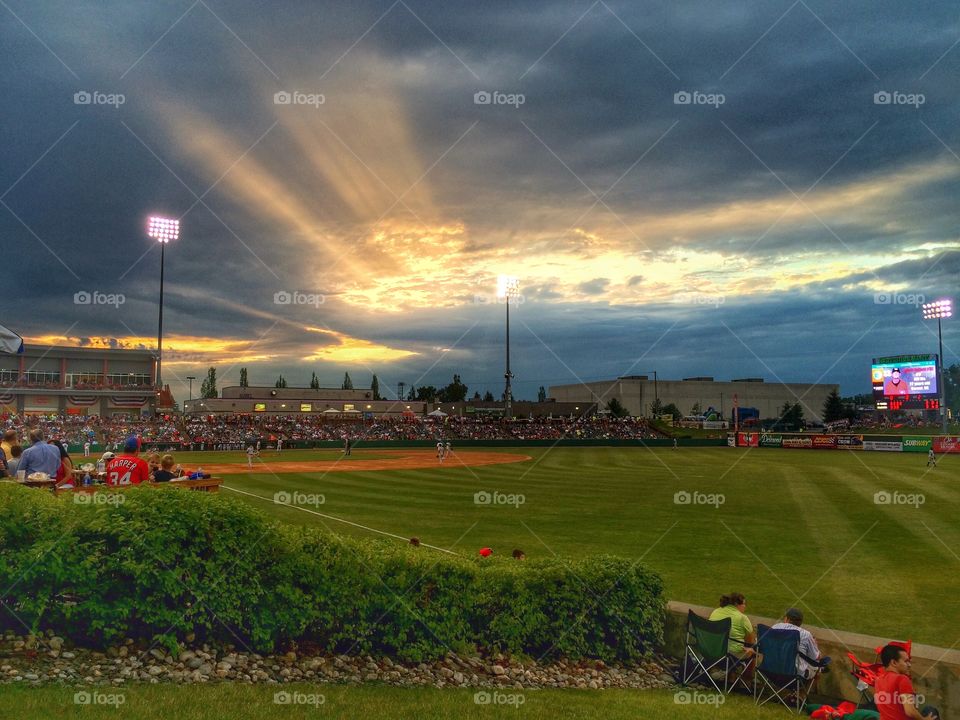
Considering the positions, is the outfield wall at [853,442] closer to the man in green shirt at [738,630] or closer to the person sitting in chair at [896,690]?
the man in green shirt at [738,630]

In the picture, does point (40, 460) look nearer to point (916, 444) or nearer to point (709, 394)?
point (916, 444)

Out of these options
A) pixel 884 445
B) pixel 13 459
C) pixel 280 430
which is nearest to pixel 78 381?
pixel 280 430

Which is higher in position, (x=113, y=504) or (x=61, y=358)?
(x=61, y=358)

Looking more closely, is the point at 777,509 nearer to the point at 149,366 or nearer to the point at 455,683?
the point at 455,683

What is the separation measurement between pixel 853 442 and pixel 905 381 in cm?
1401

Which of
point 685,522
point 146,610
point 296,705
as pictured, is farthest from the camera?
point 685,522

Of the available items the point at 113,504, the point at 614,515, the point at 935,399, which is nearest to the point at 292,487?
the point at 614,515

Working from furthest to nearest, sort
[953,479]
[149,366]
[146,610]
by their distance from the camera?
[149,366], [953,479], [146,610]

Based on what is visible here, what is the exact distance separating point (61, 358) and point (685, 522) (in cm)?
8477

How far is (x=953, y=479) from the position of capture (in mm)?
32062
